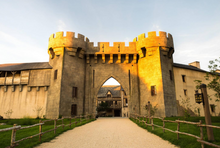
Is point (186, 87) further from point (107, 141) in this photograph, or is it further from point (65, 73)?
point (107, 141)

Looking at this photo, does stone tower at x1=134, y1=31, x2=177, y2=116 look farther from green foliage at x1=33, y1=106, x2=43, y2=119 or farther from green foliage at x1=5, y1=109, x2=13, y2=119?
green foliage at x1=5, y1=109, x2=13, y2=119

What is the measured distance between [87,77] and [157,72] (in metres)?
10.2

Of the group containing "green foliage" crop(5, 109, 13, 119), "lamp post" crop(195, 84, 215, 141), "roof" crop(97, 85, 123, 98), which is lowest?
"green foliage" crop(5, 109, 13, 119)

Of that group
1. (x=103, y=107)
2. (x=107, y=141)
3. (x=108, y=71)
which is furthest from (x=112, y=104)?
(x=107, y=141)

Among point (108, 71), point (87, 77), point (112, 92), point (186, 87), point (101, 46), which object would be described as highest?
point (101, 46)

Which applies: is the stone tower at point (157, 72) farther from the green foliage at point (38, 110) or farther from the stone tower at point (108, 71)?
the green foliage at point (38, 110)

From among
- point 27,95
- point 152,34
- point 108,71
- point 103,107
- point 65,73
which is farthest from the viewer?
point 103,107

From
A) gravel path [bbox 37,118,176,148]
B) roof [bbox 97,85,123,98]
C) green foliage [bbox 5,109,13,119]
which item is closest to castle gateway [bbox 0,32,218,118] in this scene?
green foliage [bbox 5,109,13,119]

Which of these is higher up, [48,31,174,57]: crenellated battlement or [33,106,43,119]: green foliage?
[48,31,174,57]: crenellated battlement

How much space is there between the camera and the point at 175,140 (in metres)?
6.73

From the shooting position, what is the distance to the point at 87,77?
2378 cm

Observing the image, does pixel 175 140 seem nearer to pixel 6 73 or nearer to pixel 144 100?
pixel 144 100

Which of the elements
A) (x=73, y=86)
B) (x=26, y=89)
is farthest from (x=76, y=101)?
(x=26, y=89)

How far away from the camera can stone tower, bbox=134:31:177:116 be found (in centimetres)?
2053
